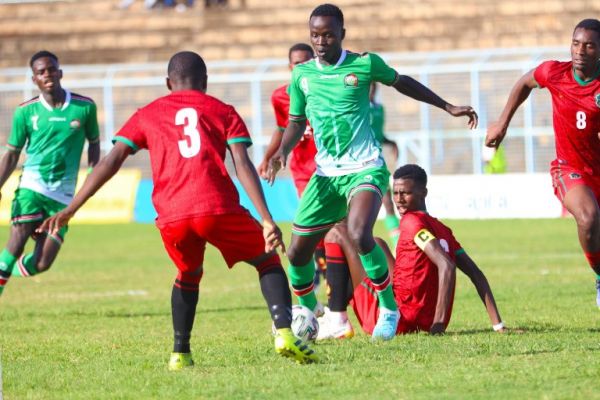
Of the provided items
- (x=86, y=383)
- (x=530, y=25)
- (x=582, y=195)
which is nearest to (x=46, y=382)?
(x=86, y=383)

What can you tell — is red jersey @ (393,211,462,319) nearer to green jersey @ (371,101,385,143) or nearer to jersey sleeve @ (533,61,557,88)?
jersey sleeve @ (533,61,557,88)

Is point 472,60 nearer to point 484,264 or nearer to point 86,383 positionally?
point 484,264

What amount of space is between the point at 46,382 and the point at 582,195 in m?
4.28

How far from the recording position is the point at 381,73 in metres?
9.06

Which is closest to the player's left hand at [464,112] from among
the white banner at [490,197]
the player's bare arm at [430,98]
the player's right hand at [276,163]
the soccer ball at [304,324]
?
the player's bare arm at [430,98]

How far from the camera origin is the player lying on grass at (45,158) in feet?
40.4

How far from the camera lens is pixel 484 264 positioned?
17.0 meters

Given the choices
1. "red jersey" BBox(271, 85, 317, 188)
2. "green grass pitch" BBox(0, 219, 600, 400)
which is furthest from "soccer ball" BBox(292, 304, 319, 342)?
"red jersey" BBox(271, 85, 317, 188)

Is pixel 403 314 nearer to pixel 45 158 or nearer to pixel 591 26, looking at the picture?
pixel 591 26

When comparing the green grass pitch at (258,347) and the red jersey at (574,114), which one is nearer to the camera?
the green grass pitch at (258,347)

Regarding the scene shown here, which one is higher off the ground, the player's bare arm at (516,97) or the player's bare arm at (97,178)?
the player's bare arm at (516,97)

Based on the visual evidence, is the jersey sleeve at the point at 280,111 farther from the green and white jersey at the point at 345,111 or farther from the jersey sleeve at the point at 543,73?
the jersey sleeve at the point at 543,73

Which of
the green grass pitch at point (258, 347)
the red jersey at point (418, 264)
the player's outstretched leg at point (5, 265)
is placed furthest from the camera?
the player's outstretched leg at point (5, 265)

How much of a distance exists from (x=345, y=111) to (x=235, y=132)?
1.86 metres
